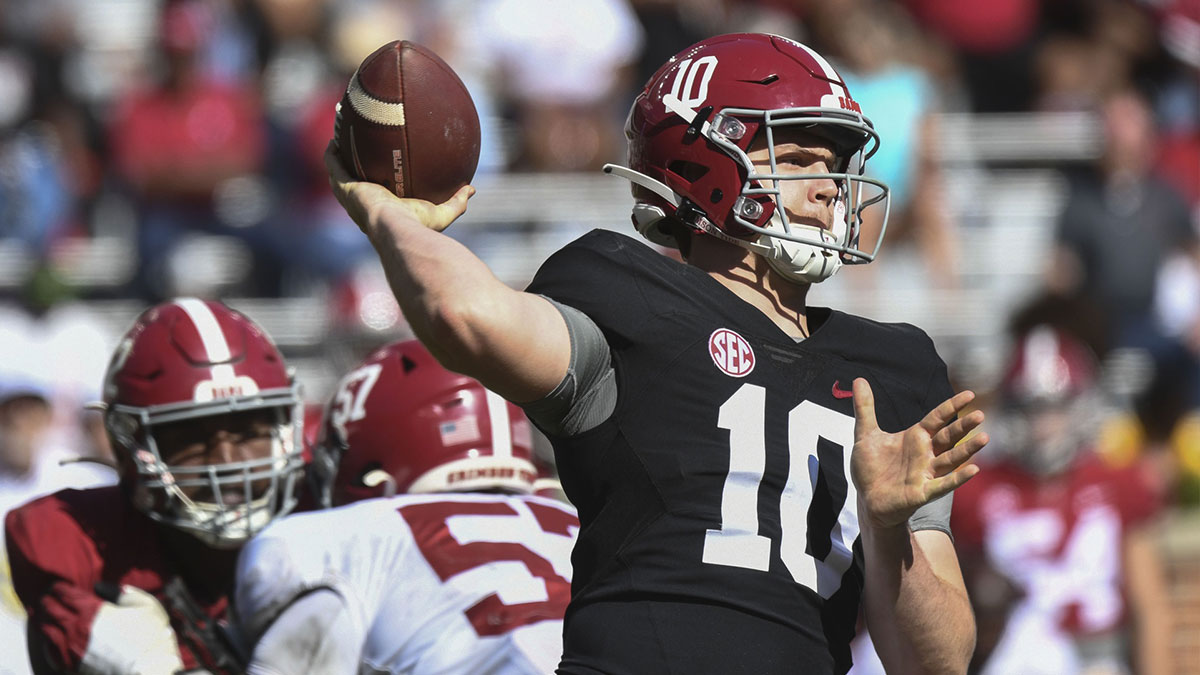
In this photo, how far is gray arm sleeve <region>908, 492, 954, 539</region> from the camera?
317cm

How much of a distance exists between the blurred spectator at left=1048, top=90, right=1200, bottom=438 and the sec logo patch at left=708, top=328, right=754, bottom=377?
241 inches

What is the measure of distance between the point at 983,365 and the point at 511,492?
465 cm

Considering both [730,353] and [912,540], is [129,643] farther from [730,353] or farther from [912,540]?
[912,540]

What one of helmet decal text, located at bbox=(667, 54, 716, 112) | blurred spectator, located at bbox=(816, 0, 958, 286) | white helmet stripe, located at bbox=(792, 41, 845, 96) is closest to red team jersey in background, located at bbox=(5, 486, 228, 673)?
helmet decal text, located at bbox=(667, 54, 716, 112)

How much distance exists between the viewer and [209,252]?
29.6 feet

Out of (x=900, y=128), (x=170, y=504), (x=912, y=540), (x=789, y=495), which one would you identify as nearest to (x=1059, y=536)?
(x=900, y=128)

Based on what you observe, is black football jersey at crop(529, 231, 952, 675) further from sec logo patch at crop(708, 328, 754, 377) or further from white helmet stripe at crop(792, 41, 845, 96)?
white helmet stripe at crop(792, 41, 845, 96)

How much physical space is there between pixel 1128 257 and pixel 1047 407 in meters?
1.83

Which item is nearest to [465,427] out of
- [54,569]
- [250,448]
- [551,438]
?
[250,448]

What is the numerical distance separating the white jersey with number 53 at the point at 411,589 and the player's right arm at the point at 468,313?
101cm

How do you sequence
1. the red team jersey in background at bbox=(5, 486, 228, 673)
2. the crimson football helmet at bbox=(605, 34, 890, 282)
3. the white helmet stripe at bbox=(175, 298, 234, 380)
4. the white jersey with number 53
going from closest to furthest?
the crimson football helmet at bbox=(605, 34, 890, 282)
the white jersey with number 53
the red team jersey in background at bbox=(5, 486, 228, 673)
the white helmet stripe at bbox=(175, 298, 234, 380)

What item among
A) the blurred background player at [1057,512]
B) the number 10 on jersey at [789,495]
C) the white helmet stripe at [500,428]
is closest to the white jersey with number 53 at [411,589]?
the white helmet stripe at [500,428]

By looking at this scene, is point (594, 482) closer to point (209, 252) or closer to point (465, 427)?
point (465, 427)

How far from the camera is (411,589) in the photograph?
147 inches
